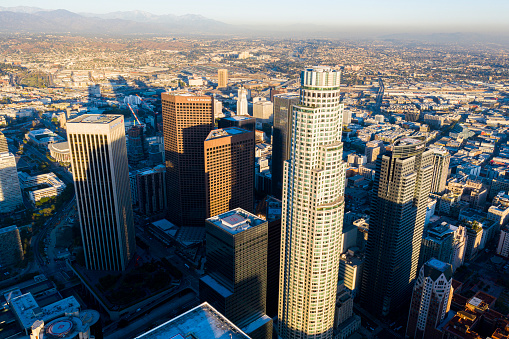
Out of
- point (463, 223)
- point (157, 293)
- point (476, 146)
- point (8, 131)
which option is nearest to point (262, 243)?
point (157, 293)

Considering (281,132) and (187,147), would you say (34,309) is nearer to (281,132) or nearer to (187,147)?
(187,147)

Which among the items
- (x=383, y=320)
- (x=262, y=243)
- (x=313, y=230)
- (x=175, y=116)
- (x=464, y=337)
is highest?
(x=175, y=116)

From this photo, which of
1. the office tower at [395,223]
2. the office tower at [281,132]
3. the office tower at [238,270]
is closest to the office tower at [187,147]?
the office tower at [281,132]

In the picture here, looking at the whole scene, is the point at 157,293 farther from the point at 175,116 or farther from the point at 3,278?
the point at 175,116

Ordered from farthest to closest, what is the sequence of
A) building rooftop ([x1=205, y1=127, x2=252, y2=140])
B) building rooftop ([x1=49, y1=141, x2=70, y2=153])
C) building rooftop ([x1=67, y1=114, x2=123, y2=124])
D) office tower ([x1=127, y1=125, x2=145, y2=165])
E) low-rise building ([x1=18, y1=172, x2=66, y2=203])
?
office tower ([x1=127, y1=125, x2=145, y2=165]) → building rooftop ([x1=49, y1=141, x2=70, y2=153]) → low-rise building ([x1=18, y1=172, x2=66, y2=203]) → building rooftop ([x1=205, y1=127, x2=252, y2=140]) → building rooftop ([x1=67, y1=114, x2=123, y2=124])

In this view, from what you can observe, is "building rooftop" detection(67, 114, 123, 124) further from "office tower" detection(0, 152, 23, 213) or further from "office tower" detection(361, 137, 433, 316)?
"office tower" detection(361, 137, 433, 316)

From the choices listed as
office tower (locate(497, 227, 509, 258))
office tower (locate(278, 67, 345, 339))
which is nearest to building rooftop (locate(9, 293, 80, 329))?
office tower (locate(278, 67, 345, 339))

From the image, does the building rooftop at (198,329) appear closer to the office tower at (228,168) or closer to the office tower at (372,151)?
the office tower at (228,168)
